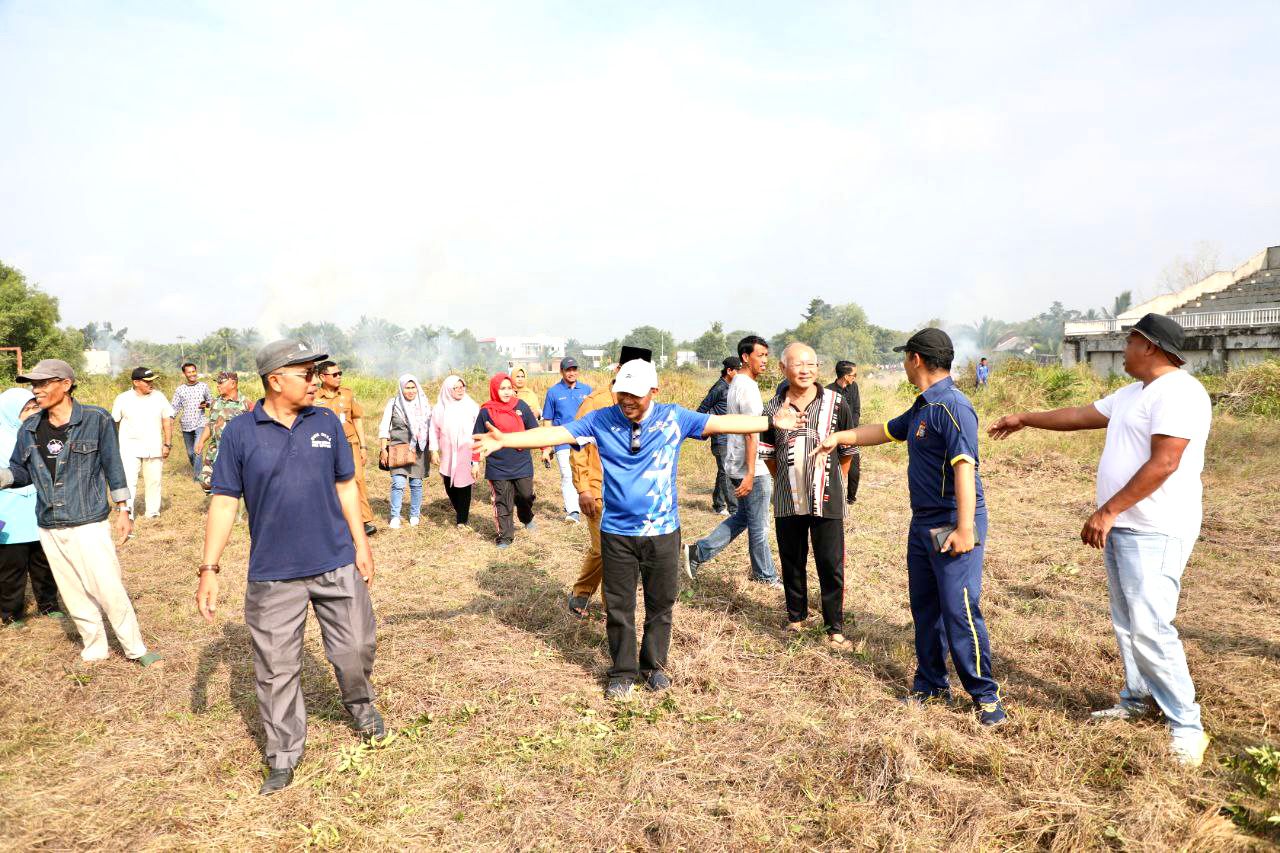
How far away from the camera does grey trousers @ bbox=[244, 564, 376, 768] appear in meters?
3.29

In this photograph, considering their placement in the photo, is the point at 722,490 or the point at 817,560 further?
the point at 722,490

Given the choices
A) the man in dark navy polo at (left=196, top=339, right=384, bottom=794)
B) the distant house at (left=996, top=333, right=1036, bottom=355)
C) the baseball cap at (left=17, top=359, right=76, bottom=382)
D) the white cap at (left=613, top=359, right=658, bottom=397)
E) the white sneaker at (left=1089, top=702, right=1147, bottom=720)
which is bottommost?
the white sneaker at (left=1089, top=702, right=1147, bottom=720)

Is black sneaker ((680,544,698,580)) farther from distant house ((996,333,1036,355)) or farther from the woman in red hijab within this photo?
distant house ((996,333,1036,355))

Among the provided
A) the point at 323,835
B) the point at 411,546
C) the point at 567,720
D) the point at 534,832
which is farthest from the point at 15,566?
the point at 534,832

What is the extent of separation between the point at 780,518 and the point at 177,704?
375cm

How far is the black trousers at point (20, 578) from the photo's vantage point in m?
5.29

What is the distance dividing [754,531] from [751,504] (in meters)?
0.26

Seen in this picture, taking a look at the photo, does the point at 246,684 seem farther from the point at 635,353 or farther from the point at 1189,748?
the point at 1189,748

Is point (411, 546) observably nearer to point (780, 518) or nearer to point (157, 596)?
point (157, 596)

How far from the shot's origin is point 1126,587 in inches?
130

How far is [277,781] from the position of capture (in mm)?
3277

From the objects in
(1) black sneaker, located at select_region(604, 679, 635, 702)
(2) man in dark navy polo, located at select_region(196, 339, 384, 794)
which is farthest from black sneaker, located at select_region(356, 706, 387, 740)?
(1) black sneaker, located at select_region(604, 679, 635, 702)

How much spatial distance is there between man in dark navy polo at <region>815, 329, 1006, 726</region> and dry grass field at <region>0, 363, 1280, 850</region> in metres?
0.31

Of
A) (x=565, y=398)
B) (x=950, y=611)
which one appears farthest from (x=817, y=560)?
(x=565, y=398)
